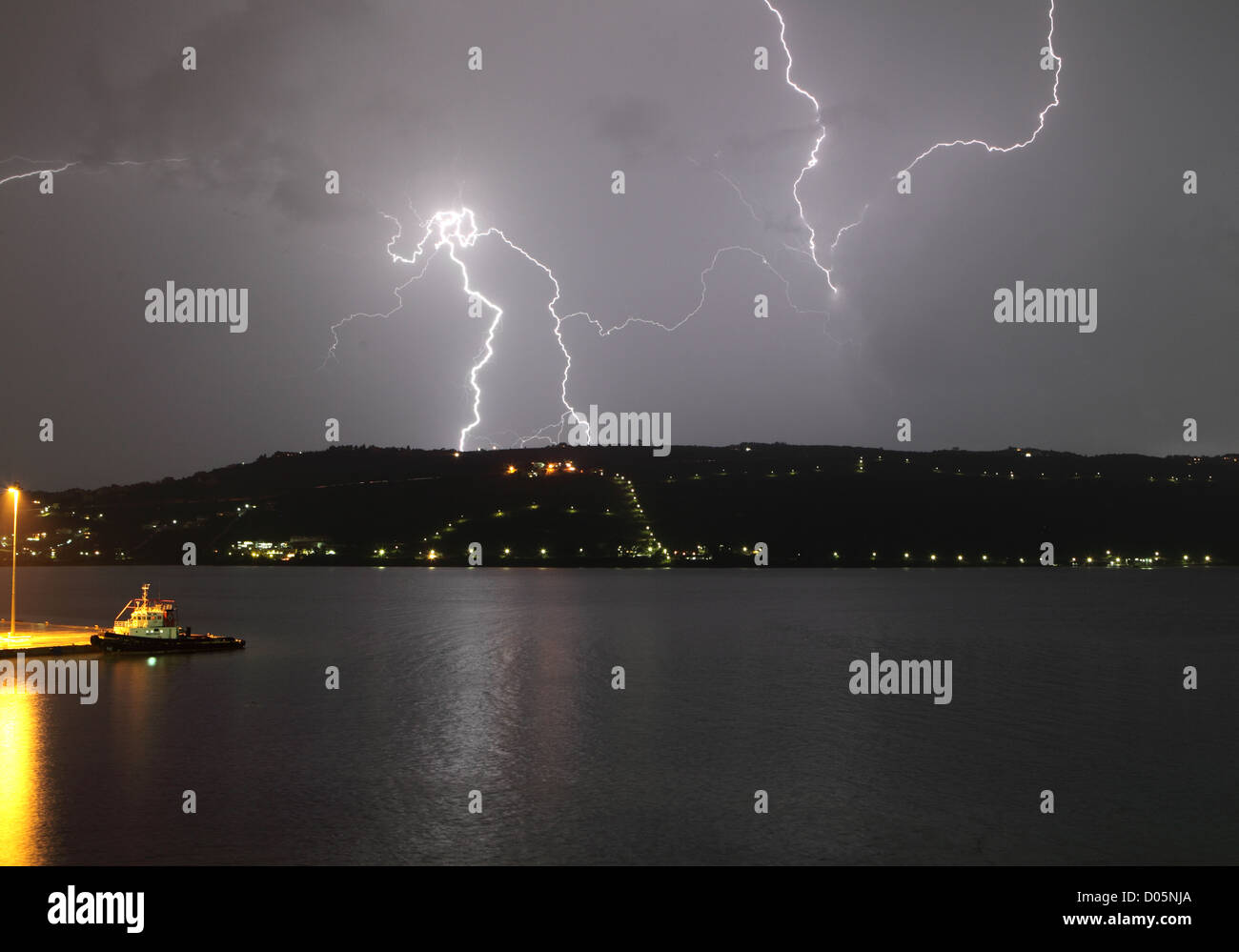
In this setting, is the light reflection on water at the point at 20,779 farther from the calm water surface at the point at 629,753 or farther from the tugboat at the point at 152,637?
the tugboat at the point at 152,637

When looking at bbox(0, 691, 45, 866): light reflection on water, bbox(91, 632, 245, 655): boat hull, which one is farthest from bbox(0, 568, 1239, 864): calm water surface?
bbox(91, 632, 245, 655): boat hull

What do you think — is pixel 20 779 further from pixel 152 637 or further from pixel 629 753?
pixel 152 637

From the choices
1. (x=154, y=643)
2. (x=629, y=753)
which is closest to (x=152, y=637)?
(x=154, y=643)

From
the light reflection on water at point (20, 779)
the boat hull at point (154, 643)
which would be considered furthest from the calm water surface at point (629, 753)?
the boat hull at point (154, 643)

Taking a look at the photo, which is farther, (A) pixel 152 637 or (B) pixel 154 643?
(A) pixel 152 637
